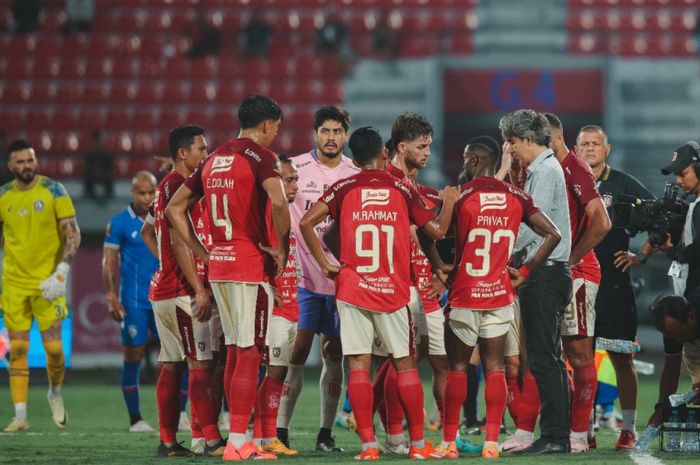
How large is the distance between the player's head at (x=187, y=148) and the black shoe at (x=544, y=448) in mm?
2725

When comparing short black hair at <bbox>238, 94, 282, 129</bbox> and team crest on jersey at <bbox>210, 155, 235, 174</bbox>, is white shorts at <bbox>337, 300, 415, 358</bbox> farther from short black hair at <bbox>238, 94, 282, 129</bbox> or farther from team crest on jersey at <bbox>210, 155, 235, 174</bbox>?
short black hair at <bbox>238, 94, 282, 129</bbox>

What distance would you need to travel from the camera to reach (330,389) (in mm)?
8180

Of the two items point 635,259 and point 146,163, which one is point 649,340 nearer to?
point 146,163

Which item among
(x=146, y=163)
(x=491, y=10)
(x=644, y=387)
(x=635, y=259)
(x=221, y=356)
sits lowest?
(x=644, y=387)

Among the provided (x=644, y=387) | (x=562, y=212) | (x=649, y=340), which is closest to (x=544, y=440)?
(x=562, y=212)

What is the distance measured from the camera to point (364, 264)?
7035 millimetres

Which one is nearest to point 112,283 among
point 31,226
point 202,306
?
point 31,226

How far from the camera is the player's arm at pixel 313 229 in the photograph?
7.10 m

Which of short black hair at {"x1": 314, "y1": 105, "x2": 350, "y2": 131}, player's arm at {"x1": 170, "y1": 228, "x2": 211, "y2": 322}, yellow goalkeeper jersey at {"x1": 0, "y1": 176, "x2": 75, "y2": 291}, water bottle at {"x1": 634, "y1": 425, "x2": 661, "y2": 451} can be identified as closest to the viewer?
player's arm at {"x1": 170, "y1": 228, "x2": 211, "y2": 322}

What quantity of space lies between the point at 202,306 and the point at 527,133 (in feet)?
7.23

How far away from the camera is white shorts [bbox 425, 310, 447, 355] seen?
8.06m

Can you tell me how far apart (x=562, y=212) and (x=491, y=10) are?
1736 cm

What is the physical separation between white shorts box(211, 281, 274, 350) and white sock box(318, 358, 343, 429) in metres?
1.14

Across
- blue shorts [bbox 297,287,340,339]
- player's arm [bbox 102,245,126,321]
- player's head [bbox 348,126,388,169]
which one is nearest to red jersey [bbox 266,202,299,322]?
blue shorts [bbox 297,287,340,339]
